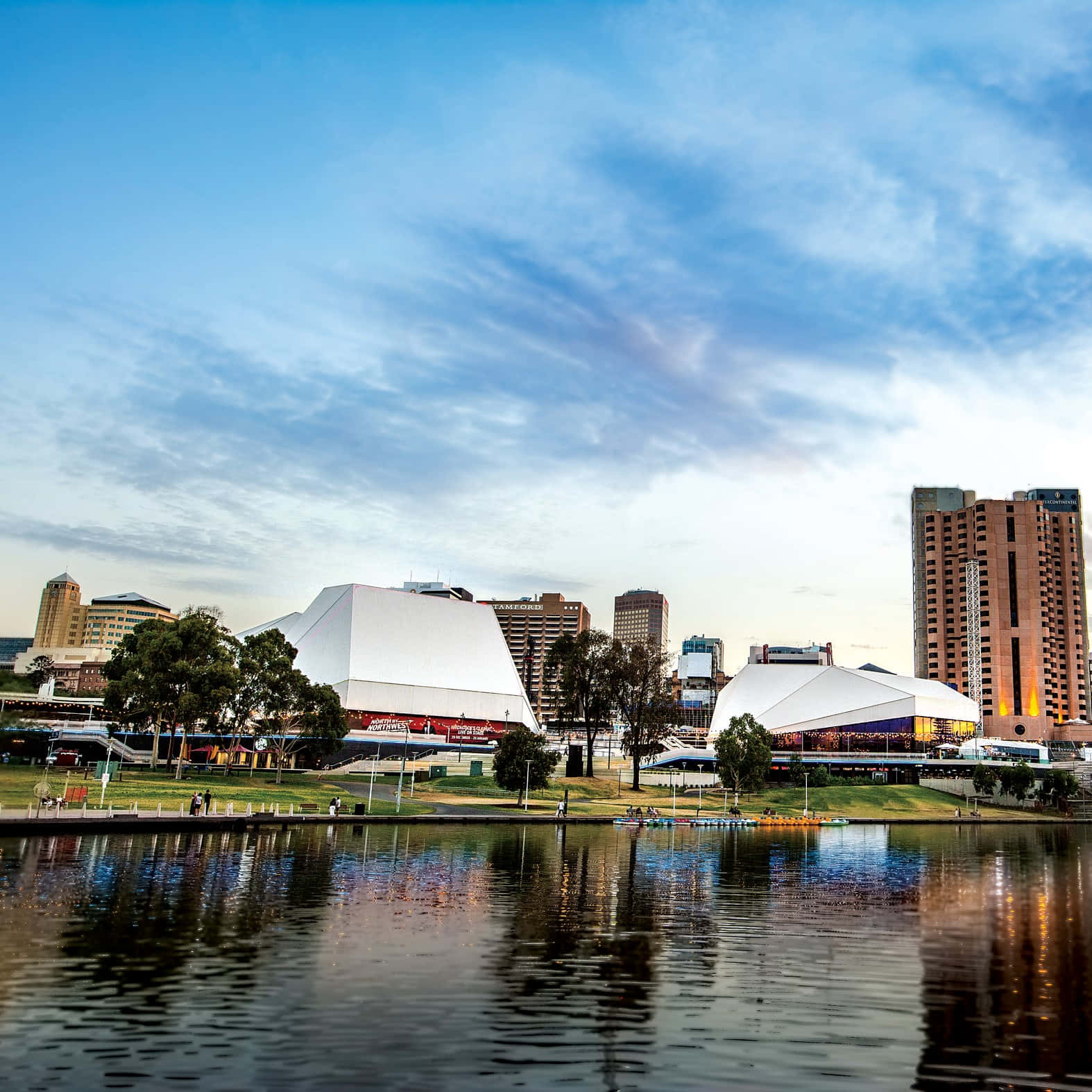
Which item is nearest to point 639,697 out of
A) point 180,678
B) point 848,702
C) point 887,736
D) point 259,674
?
point 259,674

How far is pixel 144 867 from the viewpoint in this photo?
41.1 m

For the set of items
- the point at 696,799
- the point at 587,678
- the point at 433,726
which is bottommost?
the point at 696,799

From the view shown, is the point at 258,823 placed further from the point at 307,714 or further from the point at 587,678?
the point at 587,678

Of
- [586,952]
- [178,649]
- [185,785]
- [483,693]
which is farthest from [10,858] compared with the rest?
[483,693]

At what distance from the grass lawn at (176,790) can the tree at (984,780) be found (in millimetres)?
85336

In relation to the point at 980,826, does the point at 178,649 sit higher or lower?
higher

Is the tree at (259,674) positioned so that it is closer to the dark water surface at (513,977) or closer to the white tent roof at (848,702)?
the dark water surface at (513,977)

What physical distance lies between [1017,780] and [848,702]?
49.1 metres

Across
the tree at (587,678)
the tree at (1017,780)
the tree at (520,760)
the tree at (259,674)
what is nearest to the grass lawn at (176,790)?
the tree at (259,674)

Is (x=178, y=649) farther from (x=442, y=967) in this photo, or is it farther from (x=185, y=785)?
(x=442, y=967)

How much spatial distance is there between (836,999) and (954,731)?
6744 inches

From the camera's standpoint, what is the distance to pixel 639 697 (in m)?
119

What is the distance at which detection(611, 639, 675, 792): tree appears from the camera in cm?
11850

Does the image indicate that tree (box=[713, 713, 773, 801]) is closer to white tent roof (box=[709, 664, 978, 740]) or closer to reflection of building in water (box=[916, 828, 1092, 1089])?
reflection of building in water (box=[916, 828, 1092, 1089])
